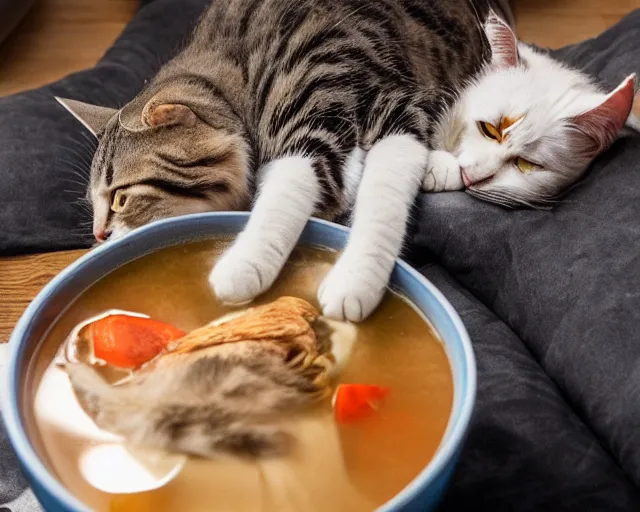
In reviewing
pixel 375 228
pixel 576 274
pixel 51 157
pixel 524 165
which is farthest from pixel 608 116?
pixel 51 157

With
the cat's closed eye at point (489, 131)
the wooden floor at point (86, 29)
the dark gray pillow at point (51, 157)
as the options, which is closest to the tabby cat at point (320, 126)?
the cat's closed eye at point (489, 131)

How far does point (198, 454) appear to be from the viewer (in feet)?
1.94

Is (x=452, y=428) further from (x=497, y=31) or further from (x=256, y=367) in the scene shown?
(x=497, y=31)

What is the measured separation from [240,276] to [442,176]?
0.45 metres

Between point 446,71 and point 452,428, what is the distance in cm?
88

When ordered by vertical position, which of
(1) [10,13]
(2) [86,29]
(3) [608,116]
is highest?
(3) [608,116]

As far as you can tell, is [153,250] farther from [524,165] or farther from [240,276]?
[524,165]

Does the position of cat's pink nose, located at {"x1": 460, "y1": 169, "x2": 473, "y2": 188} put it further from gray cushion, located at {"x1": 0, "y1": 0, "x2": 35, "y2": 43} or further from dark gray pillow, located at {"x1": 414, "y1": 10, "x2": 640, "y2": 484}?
gray cushion, located at {"x1": 0, "y1": 0, "x2": 35, "y2": 43}

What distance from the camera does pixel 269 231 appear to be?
2.87ft

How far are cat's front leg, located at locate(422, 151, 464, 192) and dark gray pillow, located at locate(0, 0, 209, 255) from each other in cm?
57

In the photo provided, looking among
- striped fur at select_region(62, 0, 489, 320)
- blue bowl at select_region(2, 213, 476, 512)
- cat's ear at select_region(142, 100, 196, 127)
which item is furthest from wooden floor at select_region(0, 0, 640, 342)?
blue bowl at select_region(2, 213, 476, 512)

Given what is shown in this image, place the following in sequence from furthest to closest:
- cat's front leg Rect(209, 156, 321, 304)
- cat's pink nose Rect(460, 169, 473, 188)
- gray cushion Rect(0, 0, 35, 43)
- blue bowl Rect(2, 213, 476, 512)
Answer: gray cushion Rect(0, 0, 35, 43) → cat's pink nose Rect(460, 169, 473, 188) → cat's front leg Rect(209, 156, 321, 304) → blue bowl Rect(2, 213, 476, 512)

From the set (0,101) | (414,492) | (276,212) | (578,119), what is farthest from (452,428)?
(0,101)

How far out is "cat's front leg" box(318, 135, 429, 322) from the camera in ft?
2.47
